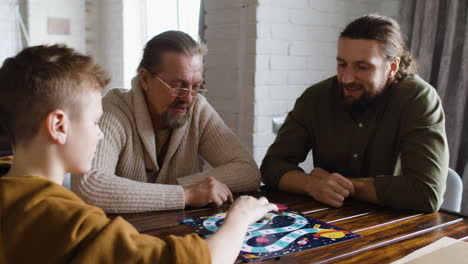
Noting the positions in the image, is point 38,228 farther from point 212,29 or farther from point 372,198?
point 212,29

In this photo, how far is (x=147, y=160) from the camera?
1.81 metres

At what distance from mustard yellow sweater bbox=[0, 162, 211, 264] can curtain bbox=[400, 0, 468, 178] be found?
2288mm

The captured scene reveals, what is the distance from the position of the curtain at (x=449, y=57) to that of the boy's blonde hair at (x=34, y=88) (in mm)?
2281

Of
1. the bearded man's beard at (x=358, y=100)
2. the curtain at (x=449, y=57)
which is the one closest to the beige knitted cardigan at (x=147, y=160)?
the bearded man's beard at (x=358, y=100)

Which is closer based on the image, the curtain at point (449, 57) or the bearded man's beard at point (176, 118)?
the bearded man's beard at point (176, 118)

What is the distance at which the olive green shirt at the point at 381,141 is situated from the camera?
1.62 m

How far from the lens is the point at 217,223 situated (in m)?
1.35

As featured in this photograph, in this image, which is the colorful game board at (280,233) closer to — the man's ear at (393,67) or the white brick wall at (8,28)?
the man's ear at (393,67)

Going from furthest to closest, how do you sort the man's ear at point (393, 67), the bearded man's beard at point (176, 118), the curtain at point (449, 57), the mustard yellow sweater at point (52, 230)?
the curtain at point (449, 57), the man's ear at point (393, 67), the bearded man's beard at point (176, 118), the mustard yellow sweater at point (52, 230)

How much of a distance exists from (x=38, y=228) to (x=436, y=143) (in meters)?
1.36

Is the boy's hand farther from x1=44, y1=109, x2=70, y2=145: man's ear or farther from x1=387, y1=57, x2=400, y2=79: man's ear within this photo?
x1=387, y1=57, x2=400, y2=79: man's ear

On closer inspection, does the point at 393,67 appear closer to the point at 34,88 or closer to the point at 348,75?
the point at 348,75

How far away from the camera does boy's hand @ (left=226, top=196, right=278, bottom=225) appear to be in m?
1.14

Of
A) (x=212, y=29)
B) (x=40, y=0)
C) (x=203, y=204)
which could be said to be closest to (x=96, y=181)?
(x=203, y=204)
